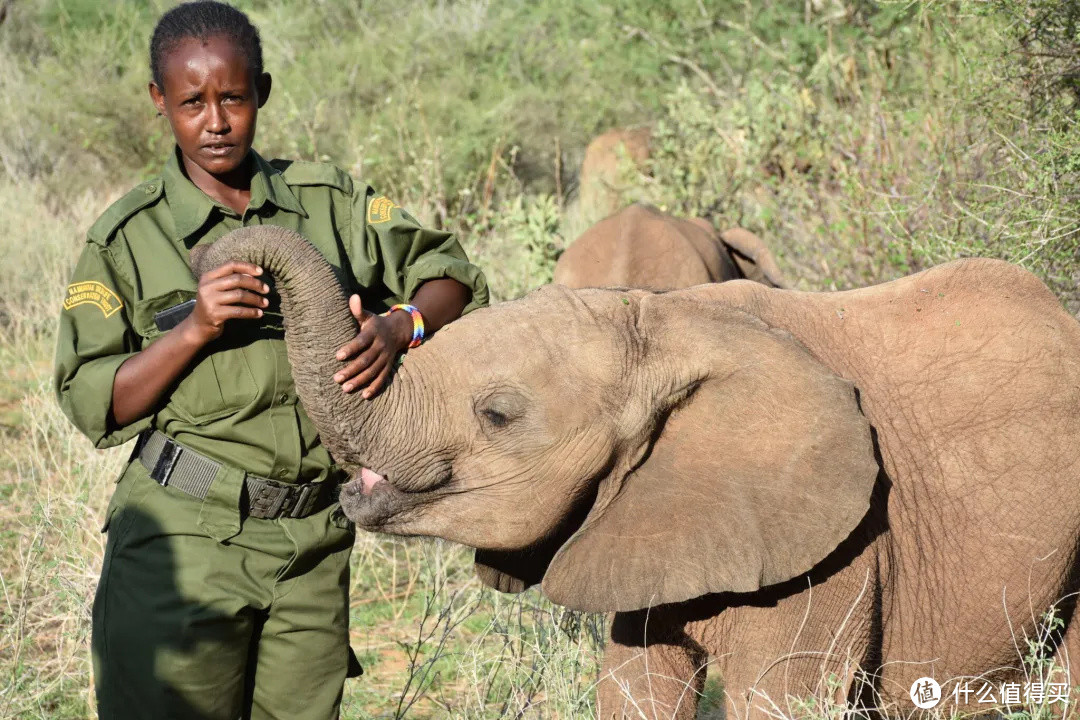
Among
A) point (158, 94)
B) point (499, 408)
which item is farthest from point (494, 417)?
point (158, 94)

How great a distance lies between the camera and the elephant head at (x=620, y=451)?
10.9ft

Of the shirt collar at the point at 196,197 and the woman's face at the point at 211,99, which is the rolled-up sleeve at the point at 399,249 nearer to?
the shirt collar at the point at 196,197

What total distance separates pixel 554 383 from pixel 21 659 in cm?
287

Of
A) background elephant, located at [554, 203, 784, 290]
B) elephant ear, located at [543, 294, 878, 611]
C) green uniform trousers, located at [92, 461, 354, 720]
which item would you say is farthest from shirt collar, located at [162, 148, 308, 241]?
background elephant, located at [554, 203, 784, 290]

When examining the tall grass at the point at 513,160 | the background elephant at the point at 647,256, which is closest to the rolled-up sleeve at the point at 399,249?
the tall grass at the point at 513,160

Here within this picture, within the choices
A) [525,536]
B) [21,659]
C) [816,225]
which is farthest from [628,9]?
[525,536]

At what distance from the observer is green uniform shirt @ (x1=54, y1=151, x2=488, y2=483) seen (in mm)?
3242

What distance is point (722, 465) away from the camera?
342cm

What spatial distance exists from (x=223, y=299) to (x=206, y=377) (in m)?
0.34

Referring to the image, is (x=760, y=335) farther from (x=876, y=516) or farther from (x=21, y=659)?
(x=21, y=659)

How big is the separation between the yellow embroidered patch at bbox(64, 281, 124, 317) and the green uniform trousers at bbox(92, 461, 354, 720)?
426mm

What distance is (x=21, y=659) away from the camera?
5.12 m

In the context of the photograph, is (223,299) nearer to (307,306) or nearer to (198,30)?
(307,306)

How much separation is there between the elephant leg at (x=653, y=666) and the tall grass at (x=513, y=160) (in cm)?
16
